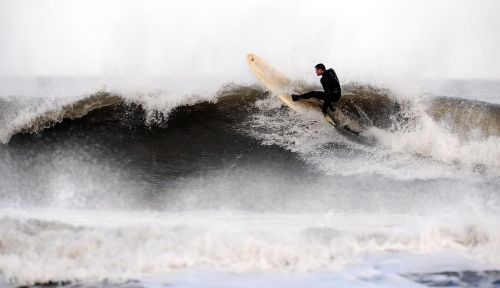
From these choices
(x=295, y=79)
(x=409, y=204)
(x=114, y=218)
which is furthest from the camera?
(x=295, y=79)

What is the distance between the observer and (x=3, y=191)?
797 cm

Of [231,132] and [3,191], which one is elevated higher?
[231,132]

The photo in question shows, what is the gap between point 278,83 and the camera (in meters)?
10.7

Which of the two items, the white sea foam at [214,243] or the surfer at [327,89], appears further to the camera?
the surfer at [327,89]

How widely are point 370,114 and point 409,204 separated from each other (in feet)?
11.0

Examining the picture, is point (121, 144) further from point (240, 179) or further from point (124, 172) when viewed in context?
point (240, 179)

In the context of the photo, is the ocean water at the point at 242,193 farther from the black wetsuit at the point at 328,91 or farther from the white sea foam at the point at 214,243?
the black wetsuit at the point at 328,91

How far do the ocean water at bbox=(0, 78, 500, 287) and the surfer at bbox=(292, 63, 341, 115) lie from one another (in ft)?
1.67

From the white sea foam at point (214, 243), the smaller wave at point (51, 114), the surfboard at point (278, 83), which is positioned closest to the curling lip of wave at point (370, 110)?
the smaller wave at point (51, 114)

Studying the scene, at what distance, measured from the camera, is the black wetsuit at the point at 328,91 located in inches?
377

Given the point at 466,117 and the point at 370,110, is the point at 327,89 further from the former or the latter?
the point at 466,117

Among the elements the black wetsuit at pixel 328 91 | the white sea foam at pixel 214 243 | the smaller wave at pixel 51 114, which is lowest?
the white sea foam at pixel 214 243

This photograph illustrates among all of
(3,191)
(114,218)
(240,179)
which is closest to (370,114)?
(240,179)

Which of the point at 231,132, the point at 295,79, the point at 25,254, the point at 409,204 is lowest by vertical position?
the point at 25,254
